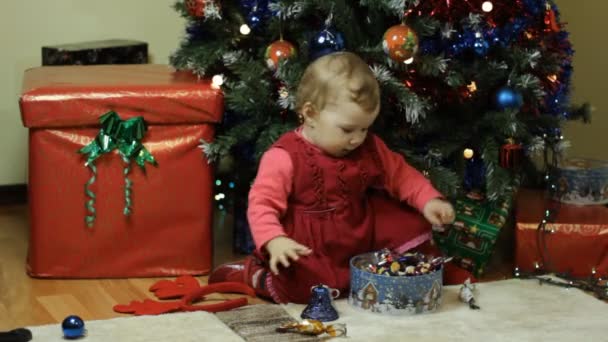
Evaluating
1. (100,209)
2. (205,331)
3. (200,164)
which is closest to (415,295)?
(205,331)

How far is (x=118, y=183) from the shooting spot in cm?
229

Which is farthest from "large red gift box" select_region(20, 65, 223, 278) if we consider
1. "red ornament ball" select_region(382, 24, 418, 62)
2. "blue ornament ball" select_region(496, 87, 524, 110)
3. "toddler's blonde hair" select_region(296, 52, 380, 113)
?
"blue ornament ball" select_region(496, 87, 524, 110)

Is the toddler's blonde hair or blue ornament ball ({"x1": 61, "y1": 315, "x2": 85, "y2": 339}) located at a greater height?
the toddler's blonde hair

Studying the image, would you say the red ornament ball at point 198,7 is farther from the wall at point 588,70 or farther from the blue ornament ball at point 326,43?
the wall at point 588,70

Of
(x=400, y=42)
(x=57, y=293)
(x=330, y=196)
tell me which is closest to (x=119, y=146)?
(x=57, y=293)

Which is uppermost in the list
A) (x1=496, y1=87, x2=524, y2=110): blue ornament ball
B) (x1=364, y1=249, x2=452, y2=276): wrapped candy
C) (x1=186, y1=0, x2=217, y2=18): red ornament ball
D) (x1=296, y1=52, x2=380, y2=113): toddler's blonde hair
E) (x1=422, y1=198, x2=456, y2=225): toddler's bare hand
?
(x1=186, y1=0, x2=217, y2=18): red ornament ball

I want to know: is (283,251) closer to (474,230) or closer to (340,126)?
(340,126)

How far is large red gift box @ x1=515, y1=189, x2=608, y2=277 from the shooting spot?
2398 mm

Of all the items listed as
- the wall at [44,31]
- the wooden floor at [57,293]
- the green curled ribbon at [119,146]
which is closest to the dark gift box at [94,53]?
the wall at [44,31]

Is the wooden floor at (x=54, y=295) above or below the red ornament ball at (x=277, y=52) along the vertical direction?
below

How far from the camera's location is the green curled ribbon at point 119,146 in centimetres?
227

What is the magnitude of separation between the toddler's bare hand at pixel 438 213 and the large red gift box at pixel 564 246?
0.29m

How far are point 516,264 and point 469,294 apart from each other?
0.36 meters

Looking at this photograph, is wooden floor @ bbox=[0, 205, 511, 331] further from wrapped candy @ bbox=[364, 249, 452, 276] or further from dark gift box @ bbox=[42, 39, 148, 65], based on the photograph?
dark gift box @ bbox=[42, 39, 148, 65]
